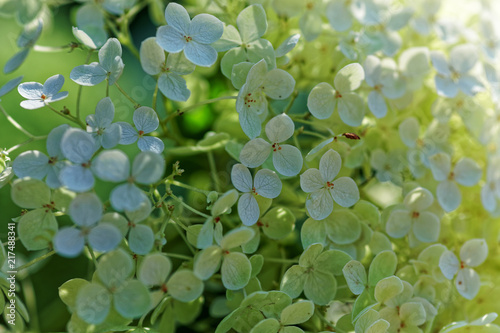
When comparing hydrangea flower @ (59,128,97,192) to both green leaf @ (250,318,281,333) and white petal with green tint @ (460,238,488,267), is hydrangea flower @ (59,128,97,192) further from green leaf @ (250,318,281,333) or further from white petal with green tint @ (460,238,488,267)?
white petal with green tint @ (460,238,488,267)

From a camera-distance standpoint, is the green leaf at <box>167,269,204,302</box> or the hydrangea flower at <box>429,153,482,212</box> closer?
the green leaf at <box>167,269,204,302</box>

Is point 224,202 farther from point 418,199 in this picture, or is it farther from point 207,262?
point 418,199

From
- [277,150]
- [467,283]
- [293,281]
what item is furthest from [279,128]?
[467,283]

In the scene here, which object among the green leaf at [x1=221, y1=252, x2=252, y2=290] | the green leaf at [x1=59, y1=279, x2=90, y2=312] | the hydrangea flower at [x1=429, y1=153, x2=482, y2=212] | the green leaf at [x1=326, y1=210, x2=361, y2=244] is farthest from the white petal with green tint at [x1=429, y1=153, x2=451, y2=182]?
the green leaf at [x1=59, y1=279, x2=90, y2=312]

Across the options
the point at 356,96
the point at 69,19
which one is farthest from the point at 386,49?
the point at 69,19

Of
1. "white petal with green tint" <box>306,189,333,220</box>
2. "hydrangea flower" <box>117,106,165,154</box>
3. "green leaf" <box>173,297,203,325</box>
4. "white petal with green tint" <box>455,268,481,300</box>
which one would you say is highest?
"hydrangea flower" <box>117,106,165,154</box>
